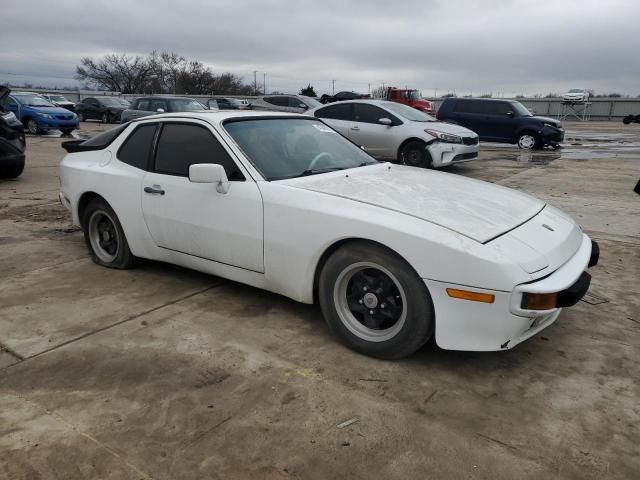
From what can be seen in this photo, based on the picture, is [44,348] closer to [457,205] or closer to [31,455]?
[31,455]

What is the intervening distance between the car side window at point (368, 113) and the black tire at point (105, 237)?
732 cm

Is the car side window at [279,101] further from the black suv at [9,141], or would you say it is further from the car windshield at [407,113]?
the black suv at [9,141]

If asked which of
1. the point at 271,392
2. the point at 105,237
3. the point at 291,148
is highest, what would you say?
the point at 291,148

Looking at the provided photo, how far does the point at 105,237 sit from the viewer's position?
470 centimetres

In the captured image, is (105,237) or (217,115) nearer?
(217,115)

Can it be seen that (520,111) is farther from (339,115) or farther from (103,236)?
(103,236)

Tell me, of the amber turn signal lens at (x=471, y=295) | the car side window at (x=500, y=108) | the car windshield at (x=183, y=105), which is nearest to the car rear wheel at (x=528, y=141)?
the car side window at (x=500, y=108)

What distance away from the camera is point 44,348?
125 inches

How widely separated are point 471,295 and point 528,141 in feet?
50.0

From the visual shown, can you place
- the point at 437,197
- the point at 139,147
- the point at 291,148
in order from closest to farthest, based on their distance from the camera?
the point at 437,197, the point at 291,148, the point at 139,147

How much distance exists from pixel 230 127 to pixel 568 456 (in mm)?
2928

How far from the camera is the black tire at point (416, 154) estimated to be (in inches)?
405

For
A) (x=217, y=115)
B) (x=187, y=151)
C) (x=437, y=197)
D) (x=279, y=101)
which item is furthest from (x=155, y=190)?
(x=279, y=101)

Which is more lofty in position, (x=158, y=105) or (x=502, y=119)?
(x=158, y=105)
